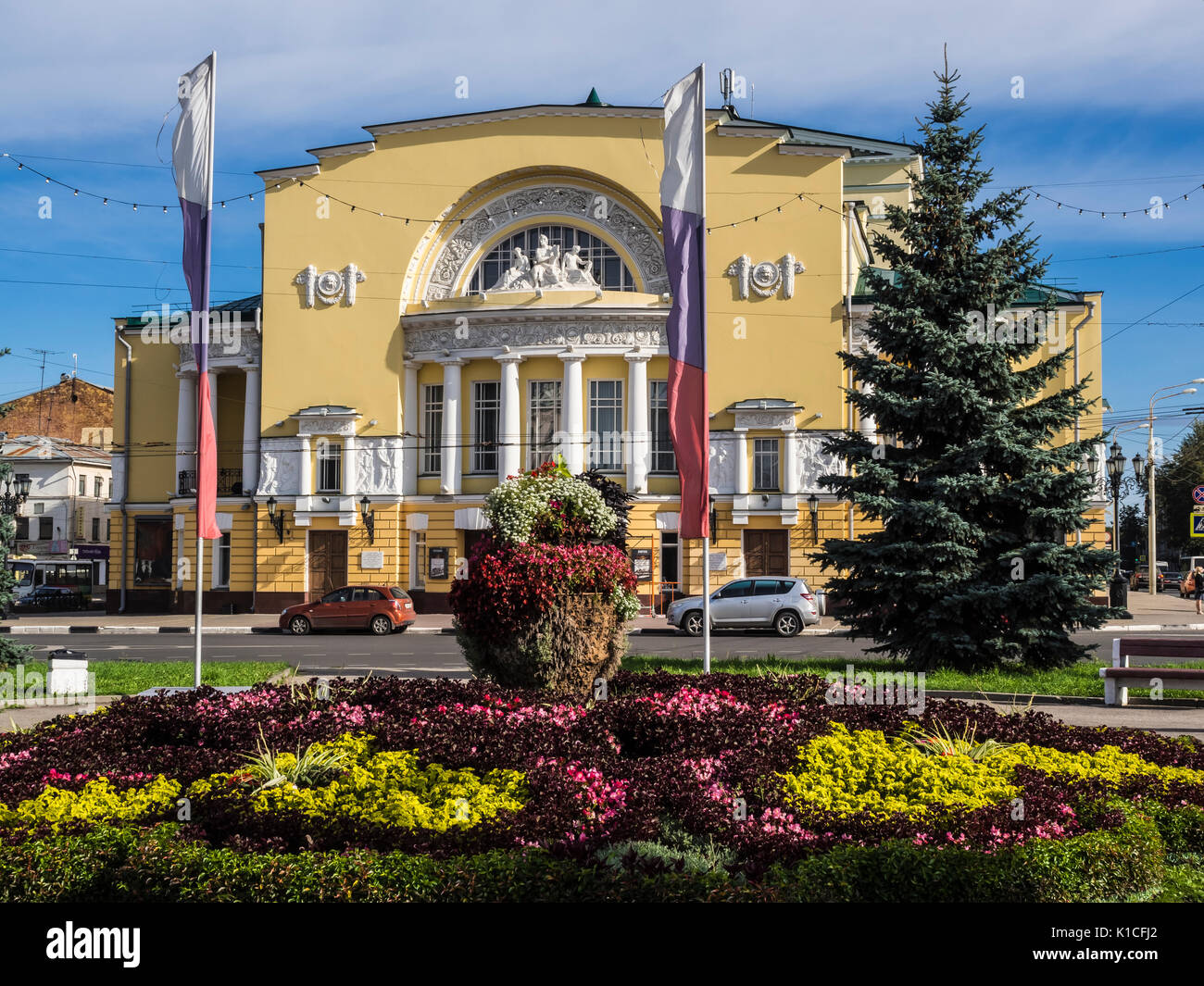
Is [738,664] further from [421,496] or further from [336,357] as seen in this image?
[336,357]

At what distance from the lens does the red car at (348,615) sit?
3122 centimetres

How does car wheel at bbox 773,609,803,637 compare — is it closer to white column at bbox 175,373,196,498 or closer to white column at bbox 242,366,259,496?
white column at bbox 242,366,259,496

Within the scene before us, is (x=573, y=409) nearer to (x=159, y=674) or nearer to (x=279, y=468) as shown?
(x=279, y=468)

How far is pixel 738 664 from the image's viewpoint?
17625 mm

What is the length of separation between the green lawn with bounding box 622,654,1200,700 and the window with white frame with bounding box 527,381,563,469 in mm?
18391

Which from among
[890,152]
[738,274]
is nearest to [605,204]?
[738,274]

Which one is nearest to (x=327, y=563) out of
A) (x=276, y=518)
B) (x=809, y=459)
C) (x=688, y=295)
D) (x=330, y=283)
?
(x=276, y=518)

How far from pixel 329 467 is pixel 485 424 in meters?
5.78

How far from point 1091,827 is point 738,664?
11.5 m

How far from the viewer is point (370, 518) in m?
37.4

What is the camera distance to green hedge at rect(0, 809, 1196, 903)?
16.2 ft

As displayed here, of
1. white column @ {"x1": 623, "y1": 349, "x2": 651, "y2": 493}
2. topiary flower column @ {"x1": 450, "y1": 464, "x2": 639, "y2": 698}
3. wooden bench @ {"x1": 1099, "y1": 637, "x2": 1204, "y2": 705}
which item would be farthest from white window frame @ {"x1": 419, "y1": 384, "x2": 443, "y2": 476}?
topiary flower column @ {"x1": 450, "y1": 464, "x2": 639, "y2": 698}

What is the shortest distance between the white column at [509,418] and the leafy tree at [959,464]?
64.3 feet
